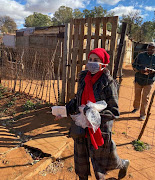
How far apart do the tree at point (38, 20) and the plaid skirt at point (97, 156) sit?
160 ft

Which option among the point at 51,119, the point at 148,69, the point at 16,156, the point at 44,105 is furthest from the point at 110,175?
the point at 44,105

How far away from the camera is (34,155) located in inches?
116

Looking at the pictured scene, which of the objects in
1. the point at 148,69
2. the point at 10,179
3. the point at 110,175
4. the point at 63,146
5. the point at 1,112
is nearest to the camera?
the point at 10,179

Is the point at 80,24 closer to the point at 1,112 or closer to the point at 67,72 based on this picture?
the point at 67,72

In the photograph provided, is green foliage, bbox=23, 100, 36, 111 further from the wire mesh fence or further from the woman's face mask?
the woman's face mask

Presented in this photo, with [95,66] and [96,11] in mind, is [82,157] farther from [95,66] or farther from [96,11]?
[96,11]

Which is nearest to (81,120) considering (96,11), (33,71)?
(33,71)

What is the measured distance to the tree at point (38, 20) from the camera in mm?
46094

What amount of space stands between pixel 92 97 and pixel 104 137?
51 cm

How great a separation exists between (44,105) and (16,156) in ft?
7.44

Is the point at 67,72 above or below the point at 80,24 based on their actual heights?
below

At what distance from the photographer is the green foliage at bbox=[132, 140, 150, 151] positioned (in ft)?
10.5

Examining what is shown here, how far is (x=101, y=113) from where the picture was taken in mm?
1674

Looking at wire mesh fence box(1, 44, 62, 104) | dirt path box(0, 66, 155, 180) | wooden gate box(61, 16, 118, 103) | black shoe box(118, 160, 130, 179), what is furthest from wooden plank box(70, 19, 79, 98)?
black shoe box(118, 160, 130, 179)
